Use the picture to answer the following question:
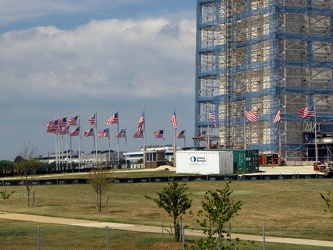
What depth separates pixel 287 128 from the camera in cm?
14750

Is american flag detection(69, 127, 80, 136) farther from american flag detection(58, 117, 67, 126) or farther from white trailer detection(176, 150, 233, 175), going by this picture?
white trailer detection(176, 150, 233, 175)

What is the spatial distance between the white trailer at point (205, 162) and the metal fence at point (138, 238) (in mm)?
61034

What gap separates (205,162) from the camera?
111375 millimetres

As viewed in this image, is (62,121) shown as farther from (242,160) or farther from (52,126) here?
(242,160)

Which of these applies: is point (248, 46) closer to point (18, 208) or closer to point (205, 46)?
point (205, 46)

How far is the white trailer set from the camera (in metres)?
111

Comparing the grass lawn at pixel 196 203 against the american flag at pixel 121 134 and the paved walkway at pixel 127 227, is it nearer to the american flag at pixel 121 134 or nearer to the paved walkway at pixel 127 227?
the paved walkway at pixel 127 227

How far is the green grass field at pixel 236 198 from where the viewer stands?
52.8 meters

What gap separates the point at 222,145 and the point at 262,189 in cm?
7556

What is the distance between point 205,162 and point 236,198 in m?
38.4

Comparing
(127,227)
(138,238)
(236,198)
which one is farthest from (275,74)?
(138,238)

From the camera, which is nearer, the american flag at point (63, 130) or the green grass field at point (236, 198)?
the green grass field at point (236, 198)

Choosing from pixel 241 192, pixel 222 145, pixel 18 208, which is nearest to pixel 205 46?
pixel 222 145

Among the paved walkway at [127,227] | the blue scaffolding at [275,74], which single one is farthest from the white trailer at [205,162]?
the paved walkway at [127,227]
